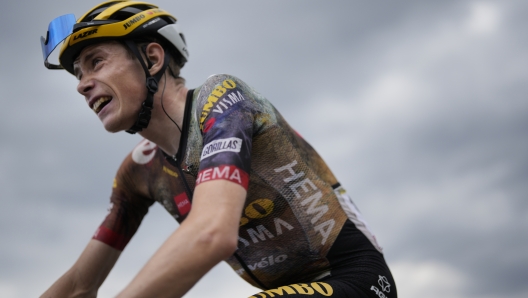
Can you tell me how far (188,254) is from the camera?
3236 mm

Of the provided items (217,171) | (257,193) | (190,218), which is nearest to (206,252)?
(190,218)

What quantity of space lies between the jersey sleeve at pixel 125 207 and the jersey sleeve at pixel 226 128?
7.20 feet

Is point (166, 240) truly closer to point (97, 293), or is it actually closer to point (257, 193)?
point (257, 193)

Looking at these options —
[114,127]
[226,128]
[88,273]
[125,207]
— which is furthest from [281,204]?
[88,273]

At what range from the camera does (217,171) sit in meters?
3.66

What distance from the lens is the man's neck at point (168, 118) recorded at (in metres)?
5.20

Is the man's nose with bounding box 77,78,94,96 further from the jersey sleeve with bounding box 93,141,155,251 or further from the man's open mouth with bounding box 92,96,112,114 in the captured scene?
the jersey sleeve with bounding box 93,141,155,251

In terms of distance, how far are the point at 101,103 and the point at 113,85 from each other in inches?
8.2

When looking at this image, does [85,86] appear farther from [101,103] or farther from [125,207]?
[125,207]

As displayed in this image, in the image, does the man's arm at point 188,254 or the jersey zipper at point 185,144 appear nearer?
the man's arm at point 188,254

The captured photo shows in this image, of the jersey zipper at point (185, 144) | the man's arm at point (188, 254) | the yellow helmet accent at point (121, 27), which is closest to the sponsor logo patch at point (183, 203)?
the jersey zipper at point (185, 144)

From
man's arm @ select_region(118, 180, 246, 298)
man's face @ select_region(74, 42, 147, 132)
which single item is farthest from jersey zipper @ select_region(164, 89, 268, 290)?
man's arm @ select_region(118, 180, 246, 298)

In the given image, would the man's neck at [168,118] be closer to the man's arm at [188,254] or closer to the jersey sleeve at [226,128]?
the jersey sleeve at [226,128]

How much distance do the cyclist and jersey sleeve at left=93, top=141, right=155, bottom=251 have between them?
0.40 meters
